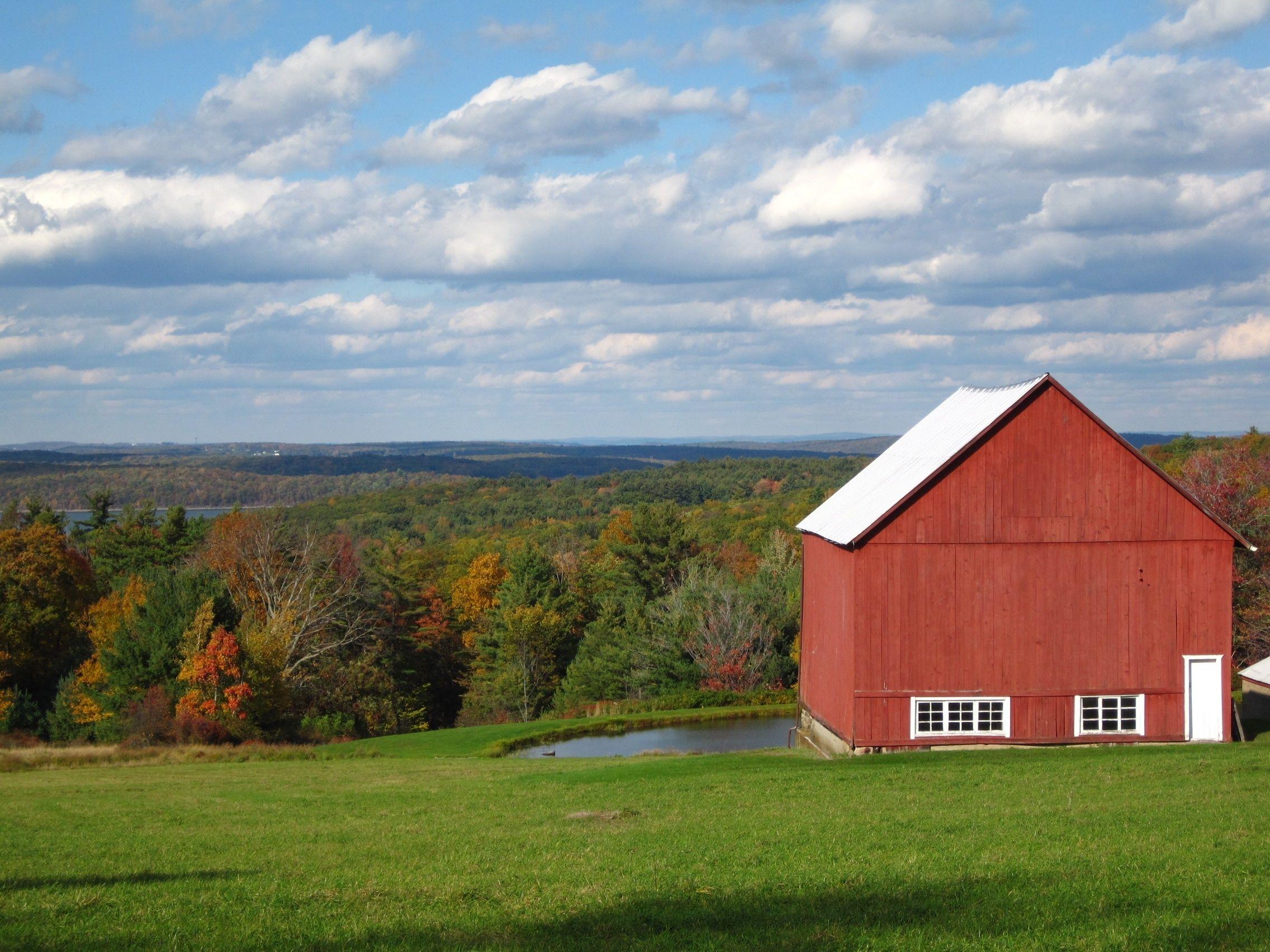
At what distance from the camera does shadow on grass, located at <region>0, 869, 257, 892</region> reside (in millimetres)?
13422

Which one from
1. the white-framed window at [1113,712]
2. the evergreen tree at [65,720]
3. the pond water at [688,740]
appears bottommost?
the evergreen tree at [65,720]

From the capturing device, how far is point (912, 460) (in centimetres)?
3312

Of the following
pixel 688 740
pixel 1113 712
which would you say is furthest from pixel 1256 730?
pixel 688 740

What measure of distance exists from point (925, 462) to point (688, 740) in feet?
49.8

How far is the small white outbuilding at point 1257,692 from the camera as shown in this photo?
33.1m

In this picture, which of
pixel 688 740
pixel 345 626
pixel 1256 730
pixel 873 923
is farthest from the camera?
pixel 345 626

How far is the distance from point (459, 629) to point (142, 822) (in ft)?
226

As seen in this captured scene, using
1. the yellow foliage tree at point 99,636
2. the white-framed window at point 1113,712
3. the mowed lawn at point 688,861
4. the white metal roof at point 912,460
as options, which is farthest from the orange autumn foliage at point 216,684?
the white-framed window at point 1113,712

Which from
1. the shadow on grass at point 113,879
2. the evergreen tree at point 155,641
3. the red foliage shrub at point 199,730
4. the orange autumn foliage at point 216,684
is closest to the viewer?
the shadow on grass at point 113,879

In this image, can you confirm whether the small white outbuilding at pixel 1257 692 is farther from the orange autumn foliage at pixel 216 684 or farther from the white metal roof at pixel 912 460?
the orange autumn foliage at pixel 216 684

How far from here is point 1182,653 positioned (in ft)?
95.8

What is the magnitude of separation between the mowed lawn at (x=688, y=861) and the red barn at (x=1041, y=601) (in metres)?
3.67

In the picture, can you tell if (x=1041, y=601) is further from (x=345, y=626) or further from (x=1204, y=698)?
(x=345, y=626)

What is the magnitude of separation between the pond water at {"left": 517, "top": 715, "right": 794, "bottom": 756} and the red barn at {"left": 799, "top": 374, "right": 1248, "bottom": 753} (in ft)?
28.5
